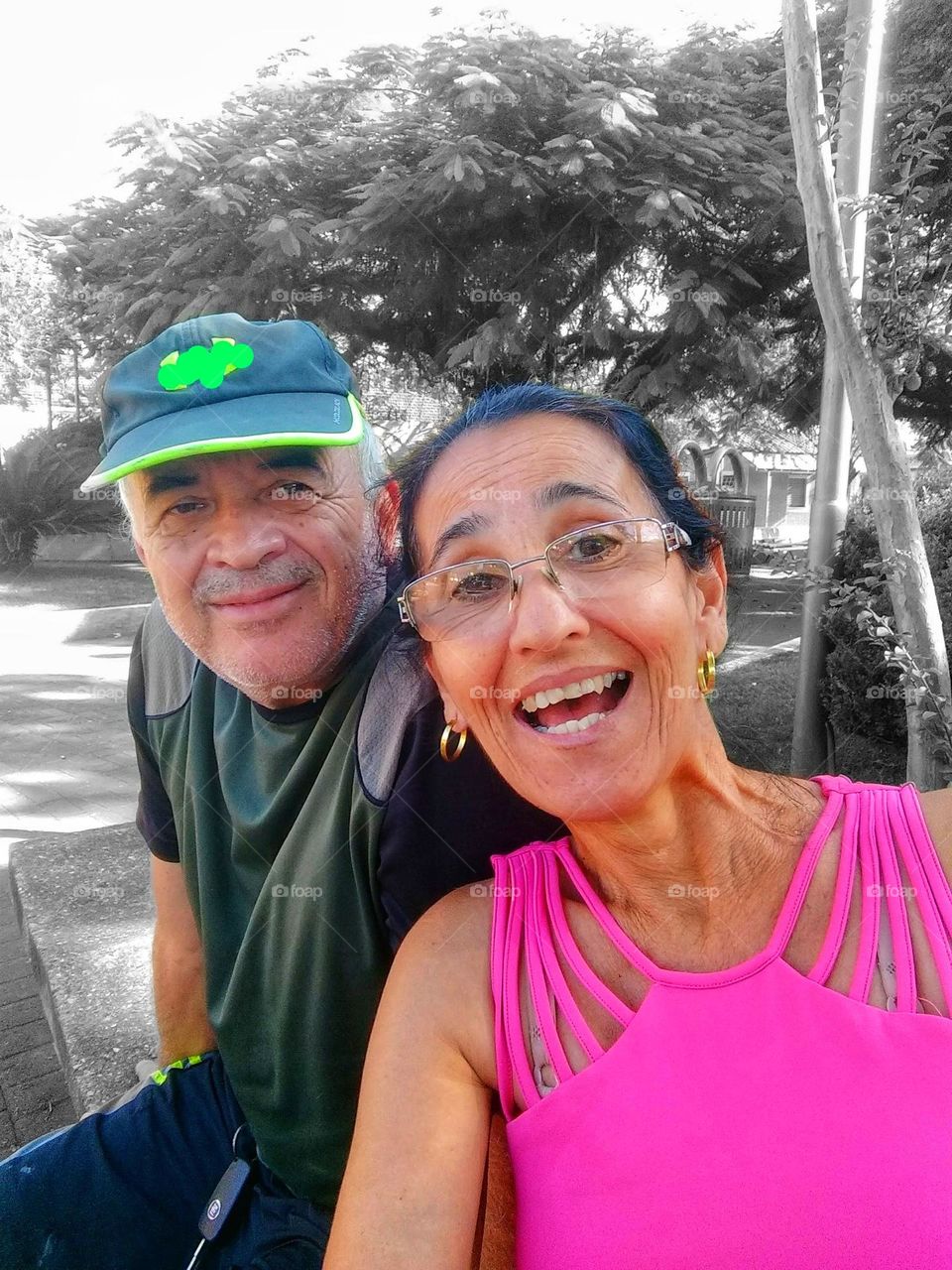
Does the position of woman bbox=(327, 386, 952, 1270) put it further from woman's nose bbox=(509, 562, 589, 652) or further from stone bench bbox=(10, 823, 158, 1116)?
stone bench bbox=(10, 823, 158, 1116)

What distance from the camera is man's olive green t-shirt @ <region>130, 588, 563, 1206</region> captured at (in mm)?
1617

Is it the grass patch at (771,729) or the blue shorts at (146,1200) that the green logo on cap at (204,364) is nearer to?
the blue shorts at (146,1200)

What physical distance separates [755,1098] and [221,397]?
5.19 feet

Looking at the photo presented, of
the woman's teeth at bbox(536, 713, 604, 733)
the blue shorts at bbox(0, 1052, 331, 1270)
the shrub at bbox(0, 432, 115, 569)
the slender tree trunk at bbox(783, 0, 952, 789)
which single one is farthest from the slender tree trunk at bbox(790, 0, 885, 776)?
the shrub at bbox(0, 432, 115, 569)

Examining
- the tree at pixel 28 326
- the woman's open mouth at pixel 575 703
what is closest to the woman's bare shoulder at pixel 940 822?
the woman's open mouth at pixel 575 703

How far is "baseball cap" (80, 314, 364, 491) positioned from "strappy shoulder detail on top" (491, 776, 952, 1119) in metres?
1.01

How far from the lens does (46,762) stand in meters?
6.94

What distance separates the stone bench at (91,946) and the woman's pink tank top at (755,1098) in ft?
5.96

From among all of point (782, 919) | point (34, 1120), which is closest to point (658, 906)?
point (782, 919)

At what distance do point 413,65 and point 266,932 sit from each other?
37.1 ft

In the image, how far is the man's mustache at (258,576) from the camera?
1.94 meters

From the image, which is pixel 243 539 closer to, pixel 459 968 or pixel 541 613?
pixel 541 613

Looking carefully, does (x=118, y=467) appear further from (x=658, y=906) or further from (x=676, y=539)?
(x=658, y=906)

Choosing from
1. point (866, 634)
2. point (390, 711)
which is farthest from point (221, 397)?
point (866, 634)
